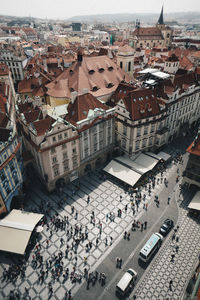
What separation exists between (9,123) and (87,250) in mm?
34152

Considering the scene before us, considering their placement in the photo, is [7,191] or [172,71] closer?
[7,191]

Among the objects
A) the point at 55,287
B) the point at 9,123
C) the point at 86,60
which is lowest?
the point at 55,287

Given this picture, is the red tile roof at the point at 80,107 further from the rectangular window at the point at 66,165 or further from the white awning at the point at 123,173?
the white awning at the point at 123,173

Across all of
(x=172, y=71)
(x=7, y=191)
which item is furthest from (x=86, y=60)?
(x=7, y=191)

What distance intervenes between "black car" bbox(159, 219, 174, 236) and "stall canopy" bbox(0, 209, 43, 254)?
26167 mm

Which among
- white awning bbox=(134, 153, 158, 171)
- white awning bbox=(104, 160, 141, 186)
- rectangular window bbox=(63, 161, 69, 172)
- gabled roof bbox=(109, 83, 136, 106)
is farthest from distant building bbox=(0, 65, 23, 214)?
gabled roof bbox=(109, 83, 136, 106)

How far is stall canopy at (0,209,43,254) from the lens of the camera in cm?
4141

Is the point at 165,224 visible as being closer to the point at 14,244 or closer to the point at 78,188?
the point at 78,188

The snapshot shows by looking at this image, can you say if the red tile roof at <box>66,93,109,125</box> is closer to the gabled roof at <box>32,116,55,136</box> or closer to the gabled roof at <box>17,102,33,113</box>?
the gabled roof at <box>32,116,55,136</box>

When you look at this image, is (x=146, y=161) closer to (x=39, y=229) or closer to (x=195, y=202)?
(x=195, y=202)

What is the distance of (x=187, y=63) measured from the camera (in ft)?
372

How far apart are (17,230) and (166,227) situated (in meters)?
31.0

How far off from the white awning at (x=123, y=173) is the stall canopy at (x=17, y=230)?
22561mm

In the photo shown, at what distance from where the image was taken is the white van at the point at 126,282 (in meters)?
36.2
